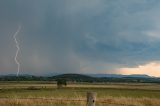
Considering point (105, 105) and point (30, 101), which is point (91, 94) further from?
point (30, 101)

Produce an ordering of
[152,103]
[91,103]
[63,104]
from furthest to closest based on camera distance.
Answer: [152,103]
[63,104]
[91,103]

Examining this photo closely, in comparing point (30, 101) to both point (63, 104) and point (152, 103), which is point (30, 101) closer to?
point (63, 104)

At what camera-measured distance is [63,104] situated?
1759cm

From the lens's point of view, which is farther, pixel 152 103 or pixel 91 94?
pixel 152 103

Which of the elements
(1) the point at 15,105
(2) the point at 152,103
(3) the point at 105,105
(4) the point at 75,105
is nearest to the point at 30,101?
(1) the point at 15,105

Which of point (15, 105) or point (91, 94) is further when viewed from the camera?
point (15, 105)

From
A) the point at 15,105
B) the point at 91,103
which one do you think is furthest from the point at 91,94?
the point at 15,105

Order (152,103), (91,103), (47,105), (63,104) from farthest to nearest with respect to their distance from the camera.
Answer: (152,103), (63,104), (47,105), (91,103)

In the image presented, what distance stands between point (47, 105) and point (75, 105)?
1.46m

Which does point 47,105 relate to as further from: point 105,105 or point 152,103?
point 152,103

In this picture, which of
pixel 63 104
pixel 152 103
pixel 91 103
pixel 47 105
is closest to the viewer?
pixel 91 103

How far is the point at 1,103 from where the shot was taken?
1717cm

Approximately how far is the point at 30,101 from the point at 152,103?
7.49m

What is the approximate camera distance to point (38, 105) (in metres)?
16.8
